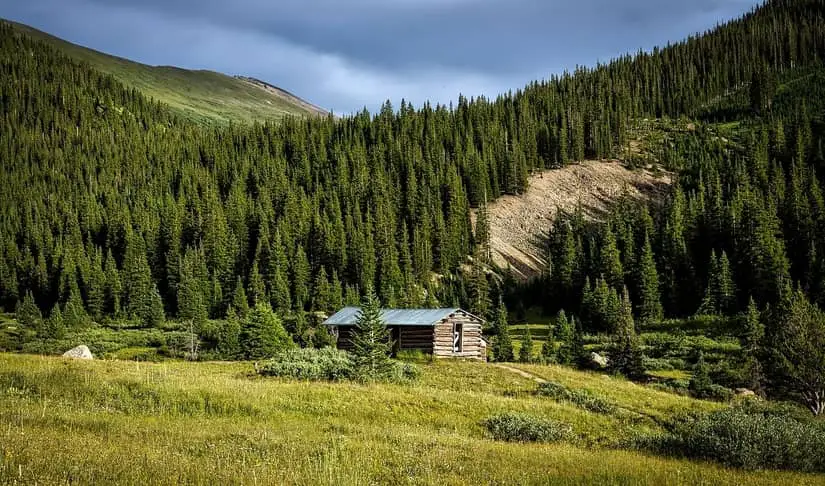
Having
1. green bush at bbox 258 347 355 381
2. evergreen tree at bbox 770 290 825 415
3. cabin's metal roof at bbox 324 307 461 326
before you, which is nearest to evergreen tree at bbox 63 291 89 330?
cabin's metal roof at bbox 324 307 461 326

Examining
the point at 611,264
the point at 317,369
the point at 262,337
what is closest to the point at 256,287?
the point at 262,337

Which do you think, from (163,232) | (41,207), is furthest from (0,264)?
(41,207)

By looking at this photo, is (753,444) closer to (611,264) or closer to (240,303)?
(611,264)

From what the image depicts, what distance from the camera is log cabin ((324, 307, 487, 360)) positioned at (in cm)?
5541

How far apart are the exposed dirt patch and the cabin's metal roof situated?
50878 millimetres

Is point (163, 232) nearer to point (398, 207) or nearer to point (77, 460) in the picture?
point (398, 207)

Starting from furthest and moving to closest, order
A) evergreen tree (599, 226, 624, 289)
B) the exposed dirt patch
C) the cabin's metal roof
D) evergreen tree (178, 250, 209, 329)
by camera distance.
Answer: the exposed dirt patch, evergreen tree (599, 226, 624, 289), evergreen tree (178, 250, 209, 329), the cabin's metal roof

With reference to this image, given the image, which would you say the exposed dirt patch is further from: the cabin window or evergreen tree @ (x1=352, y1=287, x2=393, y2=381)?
evergreen tree @ (x1=352, y1=287, x2=393, y2=381)

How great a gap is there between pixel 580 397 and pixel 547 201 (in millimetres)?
103562

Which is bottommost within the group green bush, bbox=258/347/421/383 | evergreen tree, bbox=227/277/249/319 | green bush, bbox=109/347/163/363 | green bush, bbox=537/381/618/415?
green bush, bbox=537/381/618/415

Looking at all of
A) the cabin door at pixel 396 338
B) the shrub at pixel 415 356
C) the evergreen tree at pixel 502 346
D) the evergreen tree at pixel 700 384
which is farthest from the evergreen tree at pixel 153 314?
the evergreen tree at pixel 700 384

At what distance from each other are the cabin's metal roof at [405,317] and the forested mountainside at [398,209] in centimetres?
2241

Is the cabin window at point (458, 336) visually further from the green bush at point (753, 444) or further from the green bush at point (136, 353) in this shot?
the green bush at point (753, 444)

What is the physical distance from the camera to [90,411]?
18.2 meters
